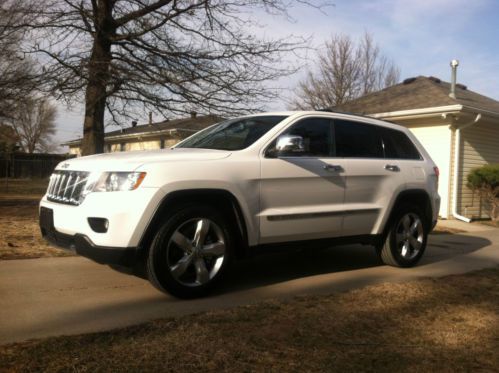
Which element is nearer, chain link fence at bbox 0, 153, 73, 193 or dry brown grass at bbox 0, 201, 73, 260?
dry brown grass at bbox 0, 201, 73, 260

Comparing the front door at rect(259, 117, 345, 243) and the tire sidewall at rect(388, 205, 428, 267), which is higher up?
the front door at rect(259, 117, 345, 243)

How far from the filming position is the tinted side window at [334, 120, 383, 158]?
589 cm

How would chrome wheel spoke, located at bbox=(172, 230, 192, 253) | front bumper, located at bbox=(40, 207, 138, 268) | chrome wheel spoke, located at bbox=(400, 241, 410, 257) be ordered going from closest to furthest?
front bumper, located at bbox=(40, 207, 138, 268)
chrome wheel spoke, located at bbox=(172, 230, 192, 253)
chrome wheel spoke, located at bbox=(400, 241, 410, 257)

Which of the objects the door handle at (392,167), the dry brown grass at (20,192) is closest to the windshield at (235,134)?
the door handle at (392,167)

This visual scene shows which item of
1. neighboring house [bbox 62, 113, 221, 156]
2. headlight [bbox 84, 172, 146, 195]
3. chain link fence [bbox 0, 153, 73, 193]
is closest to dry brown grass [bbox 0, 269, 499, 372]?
headlight [bbox 84, 172, 146, 195]

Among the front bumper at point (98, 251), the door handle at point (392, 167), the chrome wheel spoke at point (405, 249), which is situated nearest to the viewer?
the front bumper at point (98, 251)

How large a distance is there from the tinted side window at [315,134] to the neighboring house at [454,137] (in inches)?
327

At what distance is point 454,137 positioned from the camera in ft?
44.3

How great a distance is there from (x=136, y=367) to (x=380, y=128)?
4483mm

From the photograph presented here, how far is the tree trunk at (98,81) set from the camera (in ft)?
32.6

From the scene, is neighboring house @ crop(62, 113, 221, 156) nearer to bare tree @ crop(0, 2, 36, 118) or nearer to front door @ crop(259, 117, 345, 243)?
bare tree @ crop(0, 2, 36, 118)

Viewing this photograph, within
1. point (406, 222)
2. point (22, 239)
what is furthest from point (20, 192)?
point (406, 222)

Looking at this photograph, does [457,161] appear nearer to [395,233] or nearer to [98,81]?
[395,233]

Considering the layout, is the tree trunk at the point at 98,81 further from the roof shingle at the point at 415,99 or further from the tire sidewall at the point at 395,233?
the roof shingle at the point at 415,99
